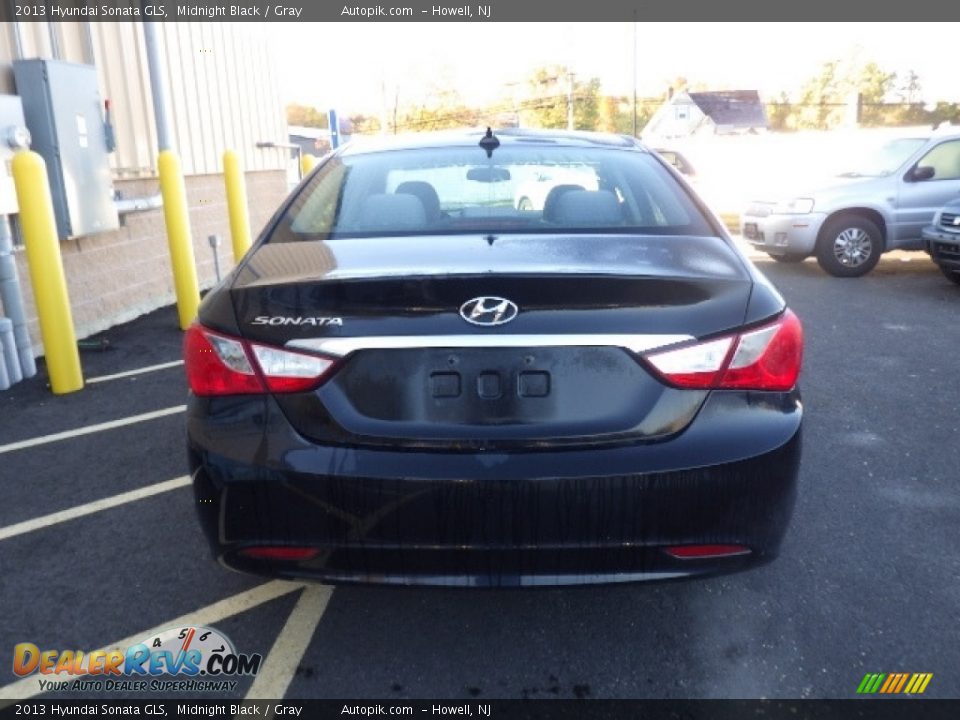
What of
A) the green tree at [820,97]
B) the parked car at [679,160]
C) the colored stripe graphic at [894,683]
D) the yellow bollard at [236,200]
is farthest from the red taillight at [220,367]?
the green tree at [820,97]

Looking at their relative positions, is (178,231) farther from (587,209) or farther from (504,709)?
(504,709)

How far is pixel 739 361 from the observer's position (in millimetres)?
2064

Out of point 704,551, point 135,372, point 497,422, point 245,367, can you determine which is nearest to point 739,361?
point 704,551

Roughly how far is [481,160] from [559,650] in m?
1.83

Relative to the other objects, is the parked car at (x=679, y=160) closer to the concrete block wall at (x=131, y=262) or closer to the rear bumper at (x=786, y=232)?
the rear bumper at (x=786, y=232)

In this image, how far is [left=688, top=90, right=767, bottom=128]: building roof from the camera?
64688 millimetres

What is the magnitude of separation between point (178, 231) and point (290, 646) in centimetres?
518

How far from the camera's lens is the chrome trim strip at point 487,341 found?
6.54 feet

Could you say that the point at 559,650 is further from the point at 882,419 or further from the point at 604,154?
the point at 882,419

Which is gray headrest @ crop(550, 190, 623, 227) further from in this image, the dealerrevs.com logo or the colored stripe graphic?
the dealerrevs.com logo

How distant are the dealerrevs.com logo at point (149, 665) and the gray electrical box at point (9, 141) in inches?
145

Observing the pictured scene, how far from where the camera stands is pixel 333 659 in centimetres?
246

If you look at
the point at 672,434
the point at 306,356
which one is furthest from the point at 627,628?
the point at 306,356

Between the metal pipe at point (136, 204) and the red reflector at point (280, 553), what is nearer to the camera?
the red reflector at point (280, 553)
